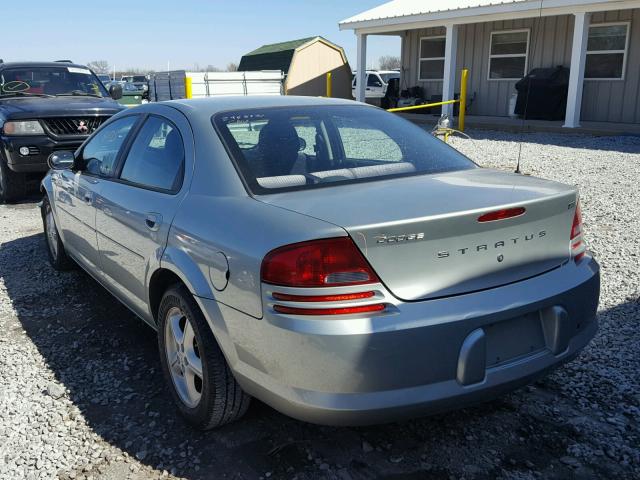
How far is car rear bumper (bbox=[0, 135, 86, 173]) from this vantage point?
797cm

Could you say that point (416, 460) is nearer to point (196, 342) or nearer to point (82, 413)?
point (196, 342)

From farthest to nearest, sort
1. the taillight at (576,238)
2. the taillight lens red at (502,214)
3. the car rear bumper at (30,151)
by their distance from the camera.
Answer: the car rear bumper at (30,151) < the taillight at (576,238) < the taillight lens red at (502,214)

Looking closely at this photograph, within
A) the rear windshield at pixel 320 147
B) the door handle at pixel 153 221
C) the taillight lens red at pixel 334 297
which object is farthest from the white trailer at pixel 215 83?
the taillight lens red at pixel 334 297

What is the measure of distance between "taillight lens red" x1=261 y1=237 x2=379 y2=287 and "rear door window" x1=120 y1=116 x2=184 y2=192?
108cm

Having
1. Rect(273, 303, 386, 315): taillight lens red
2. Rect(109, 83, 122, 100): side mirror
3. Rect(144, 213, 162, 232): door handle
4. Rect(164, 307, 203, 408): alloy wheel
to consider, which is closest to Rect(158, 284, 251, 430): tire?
Rect(164, 307, 203, 408): alloy wheel

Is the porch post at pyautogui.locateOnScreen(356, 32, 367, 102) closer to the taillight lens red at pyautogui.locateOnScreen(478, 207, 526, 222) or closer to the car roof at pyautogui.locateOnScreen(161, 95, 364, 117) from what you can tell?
the car roof at pyautogui.locateOnScreen(161, 95, 364, 117)

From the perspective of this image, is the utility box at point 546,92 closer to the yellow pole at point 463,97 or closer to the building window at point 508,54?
the building window at point 508,54

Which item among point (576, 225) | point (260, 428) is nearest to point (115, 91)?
point (260, 428)

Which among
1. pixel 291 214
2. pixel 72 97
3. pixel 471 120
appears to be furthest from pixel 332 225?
pixel 471 120

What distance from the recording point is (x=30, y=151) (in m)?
8.05

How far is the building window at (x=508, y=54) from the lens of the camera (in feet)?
55.8

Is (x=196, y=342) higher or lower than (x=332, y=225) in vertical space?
lower

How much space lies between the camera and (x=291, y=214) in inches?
96.4

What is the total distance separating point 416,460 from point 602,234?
4.30 meters
